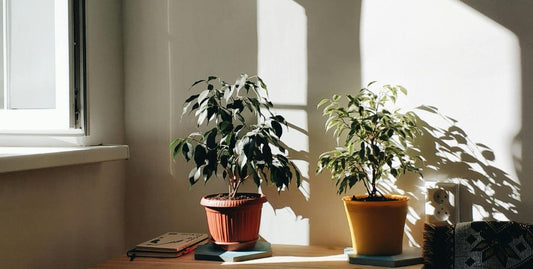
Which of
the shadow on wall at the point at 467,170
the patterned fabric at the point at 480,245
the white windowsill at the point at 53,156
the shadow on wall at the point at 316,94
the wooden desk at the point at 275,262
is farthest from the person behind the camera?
the shadow on wall at the point at 316,94

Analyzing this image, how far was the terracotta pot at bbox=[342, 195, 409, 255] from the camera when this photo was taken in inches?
76.1

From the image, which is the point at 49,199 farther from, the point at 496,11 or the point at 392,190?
the point at 496,11

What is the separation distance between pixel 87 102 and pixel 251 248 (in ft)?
2.77

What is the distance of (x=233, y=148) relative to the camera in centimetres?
207

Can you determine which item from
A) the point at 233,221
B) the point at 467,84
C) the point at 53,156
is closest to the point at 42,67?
the point at 53,156

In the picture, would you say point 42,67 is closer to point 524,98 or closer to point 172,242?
point 172,242

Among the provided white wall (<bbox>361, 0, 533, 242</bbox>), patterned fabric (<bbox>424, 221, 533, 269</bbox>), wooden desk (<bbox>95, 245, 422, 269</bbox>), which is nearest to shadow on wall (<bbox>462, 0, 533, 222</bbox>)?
white wall (<bbox>361, 0, 533, 242</bbox>)

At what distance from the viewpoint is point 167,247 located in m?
2.06

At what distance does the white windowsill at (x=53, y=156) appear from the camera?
5.52ft

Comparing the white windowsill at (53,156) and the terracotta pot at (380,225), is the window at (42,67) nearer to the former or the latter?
the white windowsill at (53,156)

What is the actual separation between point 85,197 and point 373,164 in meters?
1.09

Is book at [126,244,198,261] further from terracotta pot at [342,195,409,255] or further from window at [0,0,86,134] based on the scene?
terracotta pot at [342,195,409,255]

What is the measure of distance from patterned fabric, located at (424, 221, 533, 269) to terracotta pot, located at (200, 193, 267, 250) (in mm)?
620

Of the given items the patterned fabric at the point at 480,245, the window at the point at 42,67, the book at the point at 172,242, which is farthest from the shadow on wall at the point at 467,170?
the window at the point at 42,67
